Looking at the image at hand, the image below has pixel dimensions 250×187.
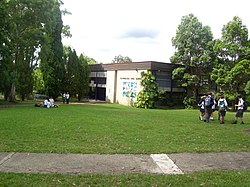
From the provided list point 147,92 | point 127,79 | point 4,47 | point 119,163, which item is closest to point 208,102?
point 119,163

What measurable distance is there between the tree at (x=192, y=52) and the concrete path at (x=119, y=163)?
1201 inches

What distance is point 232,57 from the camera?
36.4 metres

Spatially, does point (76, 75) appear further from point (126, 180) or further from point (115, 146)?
point (126, 180)

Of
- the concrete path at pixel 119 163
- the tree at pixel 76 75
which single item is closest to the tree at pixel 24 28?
the tree at pixel 76 75

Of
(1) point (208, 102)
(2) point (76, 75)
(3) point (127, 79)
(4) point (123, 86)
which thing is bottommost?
(1) point (208, 102)

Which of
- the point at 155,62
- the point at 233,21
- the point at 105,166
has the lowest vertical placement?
the point at 105,166

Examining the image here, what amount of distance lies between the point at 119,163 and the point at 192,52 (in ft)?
109

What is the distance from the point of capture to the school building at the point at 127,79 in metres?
38.4

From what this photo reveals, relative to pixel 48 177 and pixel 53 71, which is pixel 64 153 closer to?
pixel 48 177

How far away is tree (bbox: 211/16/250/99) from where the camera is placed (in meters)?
34.6

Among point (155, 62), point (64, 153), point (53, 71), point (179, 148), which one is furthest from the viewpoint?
point (53, 71)

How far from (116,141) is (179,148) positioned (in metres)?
1.94

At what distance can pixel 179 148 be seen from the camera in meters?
8.48

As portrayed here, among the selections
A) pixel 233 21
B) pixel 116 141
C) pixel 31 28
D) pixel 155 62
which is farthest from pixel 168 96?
pixel 116 141
